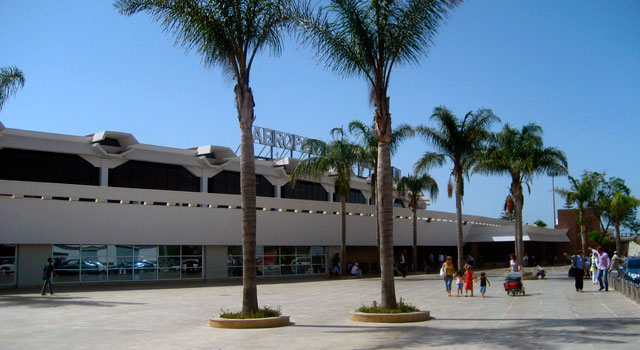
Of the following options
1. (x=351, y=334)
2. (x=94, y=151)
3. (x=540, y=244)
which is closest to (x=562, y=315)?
(x=351, y=334)

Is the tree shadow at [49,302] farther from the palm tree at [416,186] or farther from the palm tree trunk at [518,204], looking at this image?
the palm tree at [416,186]

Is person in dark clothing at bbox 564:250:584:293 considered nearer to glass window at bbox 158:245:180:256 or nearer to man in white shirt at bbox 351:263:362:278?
man in white shirt at bbox 351:263:362:278

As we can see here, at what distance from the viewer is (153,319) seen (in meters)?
16.8

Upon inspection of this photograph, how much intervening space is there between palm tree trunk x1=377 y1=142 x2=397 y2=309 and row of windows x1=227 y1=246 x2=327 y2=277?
79.2ft

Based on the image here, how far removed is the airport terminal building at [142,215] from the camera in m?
30.4

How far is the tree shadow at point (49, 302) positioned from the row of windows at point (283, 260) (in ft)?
51.4

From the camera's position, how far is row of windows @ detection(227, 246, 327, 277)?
39094 mm

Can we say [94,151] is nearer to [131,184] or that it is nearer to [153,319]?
[131,184]

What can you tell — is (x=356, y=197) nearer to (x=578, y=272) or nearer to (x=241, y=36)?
(x=578, y=272)

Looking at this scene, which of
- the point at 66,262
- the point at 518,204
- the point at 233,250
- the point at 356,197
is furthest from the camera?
the point at 356,197

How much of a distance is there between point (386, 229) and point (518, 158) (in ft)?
72.3

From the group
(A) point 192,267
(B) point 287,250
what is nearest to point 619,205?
(B) point 287,250

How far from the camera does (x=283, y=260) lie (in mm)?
41969

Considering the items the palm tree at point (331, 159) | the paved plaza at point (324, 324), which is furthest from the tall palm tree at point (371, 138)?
the paved plaza at point (324, 324)
